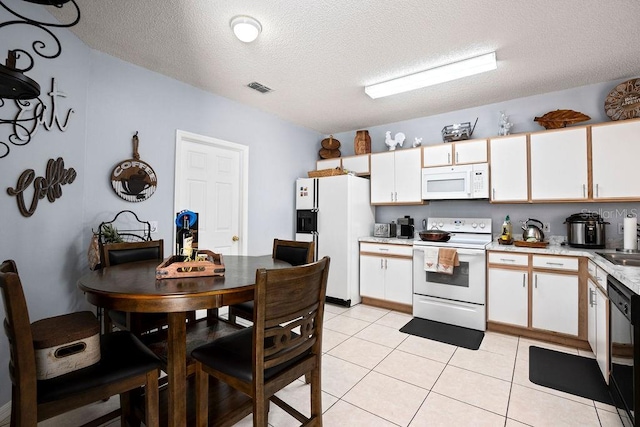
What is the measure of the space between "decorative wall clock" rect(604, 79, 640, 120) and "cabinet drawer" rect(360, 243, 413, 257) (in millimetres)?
2461

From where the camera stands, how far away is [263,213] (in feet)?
13.2

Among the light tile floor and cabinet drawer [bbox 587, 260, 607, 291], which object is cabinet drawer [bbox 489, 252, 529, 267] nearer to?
cabinet drawer [bbox 587, 260, 607, 291]

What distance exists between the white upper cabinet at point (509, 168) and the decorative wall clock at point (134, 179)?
3717mm

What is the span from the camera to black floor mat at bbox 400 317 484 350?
2.89 metres

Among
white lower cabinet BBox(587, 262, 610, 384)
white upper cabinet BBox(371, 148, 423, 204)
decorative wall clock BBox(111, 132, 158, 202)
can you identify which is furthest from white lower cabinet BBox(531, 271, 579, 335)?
decorative wall clock BBox(111, 132, 158, 202)

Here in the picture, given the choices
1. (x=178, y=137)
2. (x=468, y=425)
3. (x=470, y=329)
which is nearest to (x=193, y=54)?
(x=178, y=137)

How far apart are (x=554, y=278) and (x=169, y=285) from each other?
332 cm

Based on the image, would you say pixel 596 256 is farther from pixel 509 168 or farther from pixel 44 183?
pixel 44 183

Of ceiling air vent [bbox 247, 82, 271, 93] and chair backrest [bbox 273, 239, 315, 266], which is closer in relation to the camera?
chair backrest [bbox 273, 239, 315, 266]

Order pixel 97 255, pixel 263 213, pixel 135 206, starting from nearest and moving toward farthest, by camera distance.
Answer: pixel 97 255
pixel 135 206
pixel 263 213

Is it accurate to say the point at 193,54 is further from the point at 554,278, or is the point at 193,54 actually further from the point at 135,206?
the point at 554,278

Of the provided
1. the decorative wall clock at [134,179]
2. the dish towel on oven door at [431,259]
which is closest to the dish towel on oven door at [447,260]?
the dish towel on oven door at [431,259]

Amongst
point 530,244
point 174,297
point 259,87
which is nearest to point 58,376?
point 174,297

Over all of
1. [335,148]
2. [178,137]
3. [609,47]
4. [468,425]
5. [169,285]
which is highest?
[609,47]
